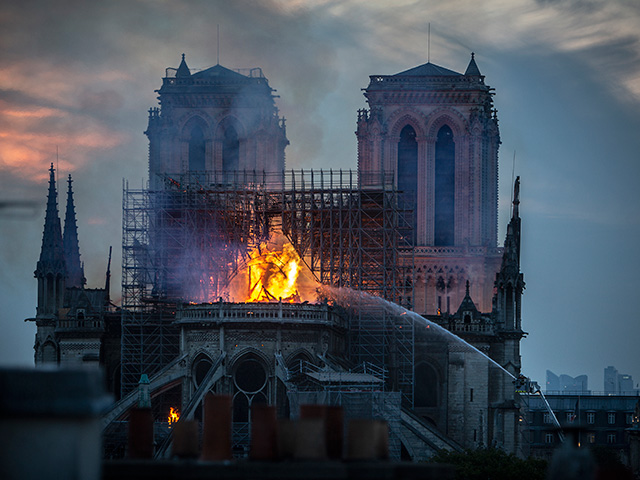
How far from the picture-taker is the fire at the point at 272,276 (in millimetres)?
74812

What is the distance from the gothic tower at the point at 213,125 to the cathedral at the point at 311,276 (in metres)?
0.14

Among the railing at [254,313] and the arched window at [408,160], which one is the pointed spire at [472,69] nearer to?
the arched window at [408,160]

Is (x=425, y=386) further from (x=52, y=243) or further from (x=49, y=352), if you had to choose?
(x=52, y=243)

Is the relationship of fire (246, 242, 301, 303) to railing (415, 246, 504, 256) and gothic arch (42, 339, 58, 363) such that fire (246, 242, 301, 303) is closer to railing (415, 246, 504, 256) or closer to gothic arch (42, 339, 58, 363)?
gothic arch (42, 339, 58, 363)

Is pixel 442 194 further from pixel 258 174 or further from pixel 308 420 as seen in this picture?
pixel 308 420

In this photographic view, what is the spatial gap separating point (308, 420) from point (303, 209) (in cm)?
5946

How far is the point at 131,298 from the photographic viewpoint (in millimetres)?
77688

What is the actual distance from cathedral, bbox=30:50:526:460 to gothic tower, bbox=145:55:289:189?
0.14 meters

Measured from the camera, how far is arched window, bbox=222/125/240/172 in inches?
3696

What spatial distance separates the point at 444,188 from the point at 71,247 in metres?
26.1

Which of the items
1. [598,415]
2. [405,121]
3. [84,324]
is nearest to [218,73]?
[405,121]

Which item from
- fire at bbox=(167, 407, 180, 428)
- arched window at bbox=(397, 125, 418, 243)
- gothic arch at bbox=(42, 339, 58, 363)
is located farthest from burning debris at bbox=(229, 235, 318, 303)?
arched window at bbox=(397, 125, 418, 243)

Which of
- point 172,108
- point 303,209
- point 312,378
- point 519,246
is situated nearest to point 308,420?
point 312,378

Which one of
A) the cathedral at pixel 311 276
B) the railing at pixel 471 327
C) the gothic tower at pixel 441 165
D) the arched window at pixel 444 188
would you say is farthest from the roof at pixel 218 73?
the railing at pixel 471 327
